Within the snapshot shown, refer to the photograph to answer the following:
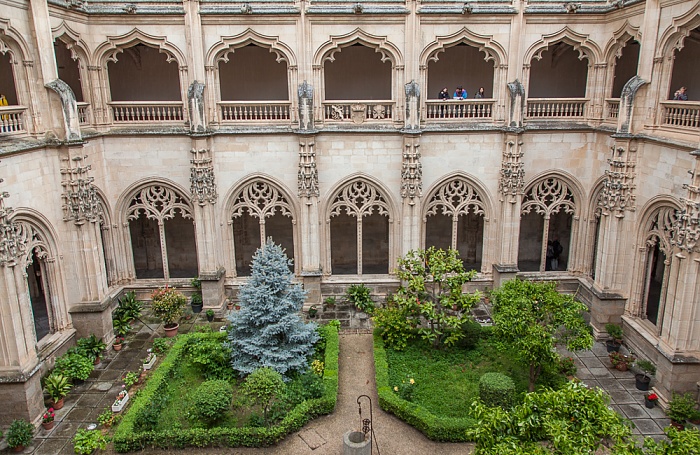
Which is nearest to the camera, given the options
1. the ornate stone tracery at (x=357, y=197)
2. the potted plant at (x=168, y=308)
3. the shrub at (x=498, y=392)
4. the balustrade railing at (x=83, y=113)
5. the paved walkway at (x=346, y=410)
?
the paved walkway at (x=346, y=410)

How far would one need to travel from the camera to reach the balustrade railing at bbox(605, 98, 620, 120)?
20.0m

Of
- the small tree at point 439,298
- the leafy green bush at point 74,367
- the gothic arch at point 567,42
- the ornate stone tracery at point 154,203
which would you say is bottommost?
the leafy green bush at point 74,367

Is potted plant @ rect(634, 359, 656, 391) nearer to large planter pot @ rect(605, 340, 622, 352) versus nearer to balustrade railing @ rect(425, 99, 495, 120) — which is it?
large planter pot @ rect(605, 340, 622, 352)

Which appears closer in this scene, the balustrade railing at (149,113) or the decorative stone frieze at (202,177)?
the decorative stone frieze at (202,177)

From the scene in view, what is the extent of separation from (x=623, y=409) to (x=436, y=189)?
10.4 metres

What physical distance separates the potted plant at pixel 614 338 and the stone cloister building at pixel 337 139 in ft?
1.38

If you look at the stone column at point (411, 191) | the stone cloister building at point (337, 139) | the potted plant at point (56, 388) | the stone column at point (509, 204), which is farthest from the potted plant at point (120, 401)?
the stone column at point (509, 204)

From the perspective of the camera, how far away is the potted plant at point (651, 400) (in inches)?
611

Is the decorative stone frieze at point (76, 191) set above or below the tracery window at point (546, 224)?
above

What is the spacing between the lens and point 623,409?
1550 cm

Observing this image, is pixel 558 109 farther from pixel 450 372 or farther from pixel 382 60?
pixel 450 372

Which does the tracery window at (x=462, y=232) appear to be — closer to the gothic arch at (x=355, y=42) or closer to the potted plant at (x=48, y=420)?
the gothic arch at (x=355, y=42)

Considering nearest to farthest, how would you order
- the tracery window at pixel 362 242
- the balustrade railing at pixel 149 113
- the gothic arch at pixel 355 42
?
the gothic arch at pixel 355 42
the balustrade railing at pixel 149 113
the tracery window at pixel 362 242

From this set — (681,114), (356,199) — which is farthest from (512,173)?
(356,199)
